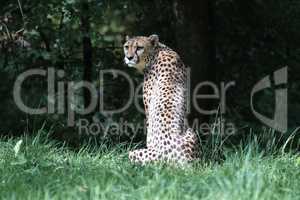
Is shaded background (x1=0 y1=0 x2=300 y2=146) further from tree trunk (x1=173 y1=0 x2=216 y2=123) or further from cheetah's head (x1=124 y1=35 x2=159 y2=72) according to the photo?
cheetah's head (x1=124 y1=35 x2=159 y2=72)

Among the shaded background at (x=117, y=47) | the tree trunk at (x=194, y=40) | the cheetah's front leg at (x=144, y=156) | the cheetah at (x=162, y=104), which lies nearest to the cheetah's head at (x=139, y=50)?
the cheetah at (x=162, y=104)

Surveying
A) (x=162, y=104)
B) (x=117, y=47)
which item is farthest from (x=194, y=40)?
(x=162, y=104)

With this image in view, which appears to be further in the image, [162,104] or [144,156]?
[162,104]

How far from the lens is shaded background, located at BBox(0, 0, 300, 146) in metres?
9.25

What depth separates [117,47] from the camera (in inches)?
397

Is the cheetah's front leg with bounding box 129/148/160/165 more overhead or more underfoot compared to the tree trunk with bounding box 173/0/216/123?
more underfoot

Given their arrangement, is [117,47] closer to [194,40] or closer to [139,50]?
[194,40]

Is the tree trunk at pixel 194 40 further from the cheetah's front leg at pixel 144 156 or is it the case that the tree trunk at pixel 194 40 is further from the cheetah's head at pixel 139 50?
the cheetah's front leg at pixel 144 156

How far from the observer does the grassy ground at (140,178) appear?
439 centimetres

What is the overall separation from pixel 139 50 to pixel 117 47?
319cm

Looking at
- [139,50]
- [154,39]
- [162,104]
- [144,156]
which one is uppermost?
[154,39]

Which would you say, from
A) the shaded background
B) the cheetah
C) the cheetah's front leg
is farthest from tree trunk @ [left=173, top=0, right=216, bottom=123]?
the cheetah's front leg

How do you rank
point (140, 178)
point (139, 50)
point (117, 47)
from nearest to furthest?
point (140, 178) → point (139, 50) → point (117, 47)

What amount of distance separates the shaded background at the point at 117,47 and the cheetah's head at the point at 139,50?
197 centimetres
